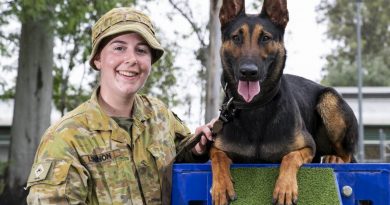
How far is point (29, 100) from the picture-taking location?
13094mm

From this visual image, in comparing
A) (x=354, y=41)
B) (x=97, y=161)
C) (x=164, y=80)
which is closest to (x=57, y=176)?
(x=97, y=161)

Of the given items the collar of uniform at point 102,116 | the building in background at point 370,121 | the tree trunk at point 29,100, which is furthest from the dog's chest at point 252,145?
the building in background at point 370,121

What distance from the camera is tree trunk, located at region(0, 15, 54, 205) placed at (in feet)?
42.9

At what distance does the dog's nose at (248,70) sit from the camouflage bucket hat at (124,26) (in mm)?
567

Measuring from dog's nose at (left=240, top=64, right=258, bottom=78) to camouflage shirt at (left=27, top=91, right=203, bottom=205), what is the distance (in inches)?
29.2

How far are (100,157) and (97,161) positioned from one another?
3 centimetres

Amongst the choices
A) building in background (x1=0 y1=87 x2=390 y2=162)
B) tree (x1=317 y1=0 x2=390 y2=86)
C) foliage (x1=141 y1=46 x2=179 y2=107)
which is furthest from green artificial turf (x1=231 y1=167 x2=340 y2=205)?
tree (x1=317 y1=0 x2=390 y2=86)

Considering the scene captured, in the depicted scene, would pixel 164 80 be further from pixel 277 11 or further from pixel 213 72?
pixel 277 11

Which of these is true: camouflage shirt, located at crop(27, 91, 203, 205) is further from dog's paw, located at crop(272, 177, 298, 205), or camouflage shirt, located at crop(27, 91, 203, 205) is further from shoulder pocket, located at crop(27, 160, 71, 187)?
dog's paw, located at crop(272, 177, 298, 205)

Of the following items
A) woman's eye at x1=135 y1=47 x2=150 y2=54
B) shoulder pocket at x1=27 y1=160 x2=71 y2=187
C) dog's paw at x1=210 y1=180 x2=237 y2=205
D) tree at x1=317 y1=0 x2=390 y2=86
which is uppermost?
tree at x1=317 y1=0 x2=390 y2=86

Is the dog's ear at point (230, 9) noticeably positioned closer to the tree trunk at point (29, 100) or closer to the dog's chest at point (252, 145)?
the dog's chest at point (252, 145)

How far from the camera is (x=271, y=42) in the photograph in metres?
3.71

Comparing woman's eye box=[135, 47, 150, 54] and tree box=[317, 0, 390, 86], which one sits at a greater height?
tree box=[317, 0, 390, 86]

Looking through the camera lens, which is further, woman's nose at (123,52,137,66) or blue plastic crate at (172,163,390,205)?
woman's nose at (123,52,137,66)
